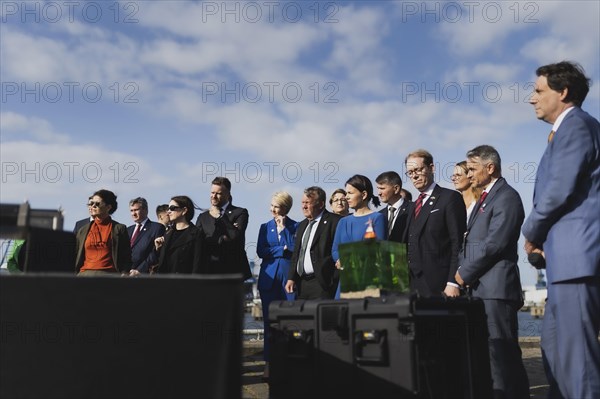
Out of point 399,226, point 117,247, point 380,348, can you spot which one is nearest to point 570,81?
point 380,348

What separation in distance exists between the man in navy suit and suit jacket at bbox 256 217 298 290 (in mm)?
3530

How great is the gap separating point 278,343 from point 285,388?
27 cm

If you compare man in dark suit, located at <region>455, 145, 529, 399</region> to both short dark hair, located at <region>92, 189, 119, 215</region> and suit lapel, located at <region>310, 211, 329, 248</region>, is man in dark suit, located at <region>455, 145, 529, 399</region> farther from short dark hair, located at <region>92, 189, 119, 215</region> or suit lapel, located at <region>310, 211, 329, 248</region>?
short dark hair, located at <region>92, 189, 119, 215</region>

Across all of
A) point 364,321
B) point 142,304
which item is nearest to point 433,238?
point 364,321

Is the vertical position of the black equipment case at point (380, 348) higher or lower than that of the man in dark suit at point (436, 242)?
lower

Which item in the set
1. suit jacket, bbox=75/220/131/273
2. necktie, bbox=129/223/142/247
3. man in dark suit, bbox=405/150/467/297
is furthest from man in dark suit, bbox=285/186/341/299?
necktie, bbox=129/223/142/247

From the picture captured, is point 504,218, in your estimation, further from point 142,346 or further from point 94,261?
point 94,261

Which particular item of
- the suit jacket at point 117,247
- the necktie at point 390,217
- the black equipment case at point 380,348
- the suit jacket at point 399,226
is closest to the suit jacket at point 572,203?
the black equipment case at point 380,348

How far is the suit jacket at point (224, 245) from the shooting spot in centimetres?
599

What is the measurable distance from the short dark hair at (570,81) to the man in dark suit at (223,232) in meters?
3.48

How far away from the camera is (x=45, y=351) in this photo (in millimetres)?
2117

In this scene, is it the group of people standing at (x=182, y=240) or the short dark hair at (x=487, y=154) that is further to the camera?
the group of people standing at (x=182, y=240)

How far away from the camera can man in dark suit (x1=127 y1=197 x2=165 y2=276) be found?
732 cm

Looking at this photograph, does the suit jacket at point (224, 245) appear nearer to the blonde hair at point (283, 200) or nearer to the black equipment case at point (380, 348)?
the blonde hair at point (283, 200)
